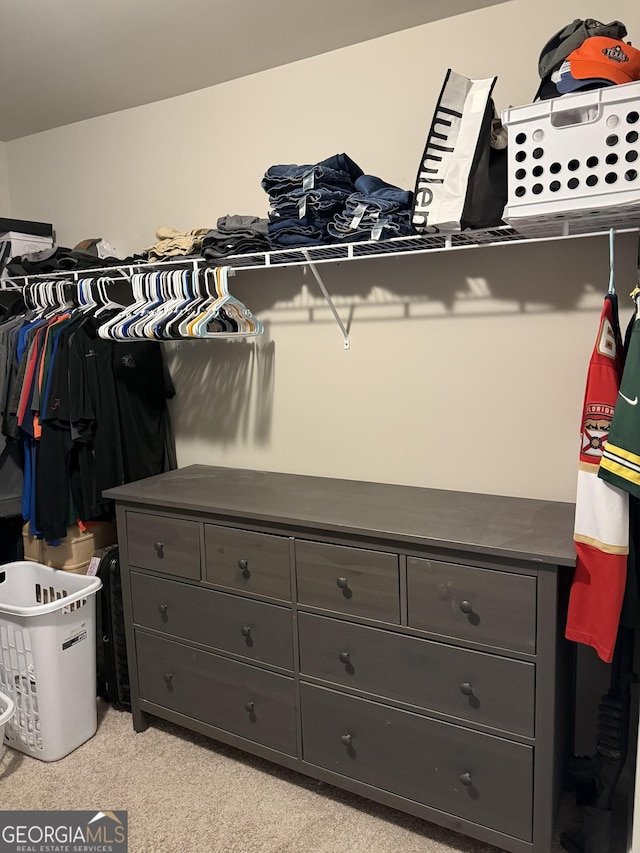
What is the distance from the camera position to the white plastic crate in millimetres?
1564

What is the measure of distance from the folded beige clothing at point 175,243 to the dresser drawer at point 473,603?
1.51m

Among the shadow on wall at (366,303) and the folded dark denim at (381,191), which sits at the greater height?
the folded dark denim at (381,191)

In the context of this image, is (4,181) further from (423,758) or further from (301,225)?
(423,758)

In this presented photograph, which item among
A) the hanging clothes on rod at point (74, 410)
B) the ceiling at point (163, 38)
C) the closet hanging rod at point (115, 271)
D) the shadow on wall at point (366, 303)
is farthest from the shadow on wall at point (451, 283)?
the ceiling at point (163, 38)

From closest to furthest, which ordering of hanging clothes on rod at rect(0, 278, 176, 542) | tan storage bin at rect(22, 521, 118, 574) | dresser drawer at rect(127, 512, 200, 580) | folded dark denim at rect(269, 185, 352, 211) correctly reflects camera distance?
folded dark denim at rect(269, 185, 352, 211), dresser drawer at rect(127, 512, 200, 580), hanging clothes on rod at rect(0, 278, 176, 542), tan storage bin at rect(22, 521, 118, 574)

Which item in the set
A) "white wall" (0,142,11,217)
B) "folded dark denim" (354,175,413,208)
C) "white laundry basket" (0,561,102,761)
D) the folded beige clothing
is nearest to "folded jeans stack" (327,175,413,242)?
"folded dark denim" (354,175,413,208)

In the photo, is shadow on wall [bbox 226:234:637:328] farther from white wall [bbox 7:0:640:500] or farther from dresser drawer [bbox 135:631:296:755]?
dresser drawer [bbox 135:631:296:755]

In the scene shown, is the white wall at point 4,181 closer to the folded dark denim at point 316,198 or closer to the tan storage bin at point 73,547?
the tan storage bin at point 73,547

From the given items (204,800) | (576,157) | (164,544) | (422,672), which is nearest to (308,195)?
(576,157)

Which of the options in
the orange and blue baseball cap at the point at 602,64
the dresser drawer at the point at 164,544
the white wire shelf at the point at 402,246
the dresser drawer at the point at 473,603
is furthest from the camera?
the dresser drawer at the point at 164,544

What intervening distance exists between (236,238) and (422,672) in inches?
62.3

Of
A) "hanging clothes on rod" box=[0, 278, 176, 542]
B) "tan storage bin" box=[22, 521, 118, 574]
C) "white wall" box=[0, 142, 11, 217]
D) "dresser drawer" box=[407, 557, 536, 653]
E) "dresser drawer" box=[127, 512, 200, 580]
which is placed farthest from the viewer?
"white wall" box=[0, 142, 11, 217]

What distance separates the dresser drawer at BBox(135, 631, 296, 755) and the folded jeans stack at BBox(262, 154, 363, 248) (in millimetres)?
1467

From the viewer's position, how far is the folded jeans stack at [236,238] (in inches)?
93.0
